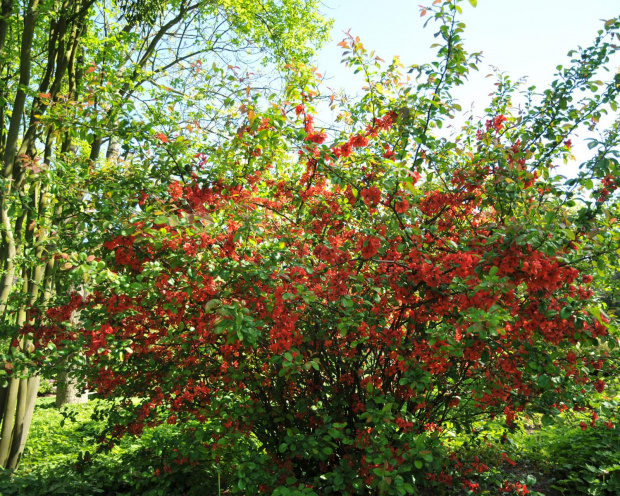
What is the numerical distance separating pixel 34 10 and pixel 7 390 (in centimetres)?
375

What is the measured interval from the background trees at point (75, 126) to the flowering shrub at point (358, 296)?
0.36 metres

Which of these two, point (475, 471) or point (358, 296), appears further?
point (475, 471)

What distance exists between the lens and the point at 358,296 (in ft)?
8.62

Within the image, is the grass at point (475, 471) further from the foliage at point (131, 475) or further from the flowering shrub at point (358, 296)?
the flowering shrub at point (358, 296)

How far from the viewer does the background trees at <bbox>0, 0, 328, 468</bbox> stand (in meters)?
3.04

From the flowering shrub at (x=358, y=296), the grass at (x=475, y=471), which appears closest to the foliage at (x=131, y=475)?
the grass at (x=475, y=471)

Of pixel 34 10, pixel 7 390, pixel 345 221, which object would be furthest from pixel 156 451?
pixel 34 10

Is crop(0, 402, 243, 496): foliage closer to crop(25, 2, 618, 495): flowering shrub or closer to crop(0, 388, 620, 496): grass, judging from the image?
crop(0, 388, 620, 496): grass

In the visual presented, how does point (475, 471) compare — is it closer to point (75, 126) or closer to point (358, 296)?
point (358, 296)

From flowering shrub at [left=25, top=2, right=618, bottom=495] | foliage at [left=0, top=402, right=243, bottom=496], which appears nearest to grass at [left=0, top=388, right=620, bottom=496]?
foliage at [left=0, top=402, right=243, bottom=496]

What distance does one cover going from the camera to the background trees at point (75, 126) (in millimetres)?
3041

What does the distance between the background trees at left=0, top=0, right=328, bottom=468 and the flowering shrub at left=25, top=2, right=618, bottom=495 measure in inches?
14.1

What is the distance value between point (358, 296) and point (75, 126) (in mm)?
2181

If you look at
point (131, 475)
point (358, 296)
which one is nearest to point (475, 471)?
point (358, 296)
